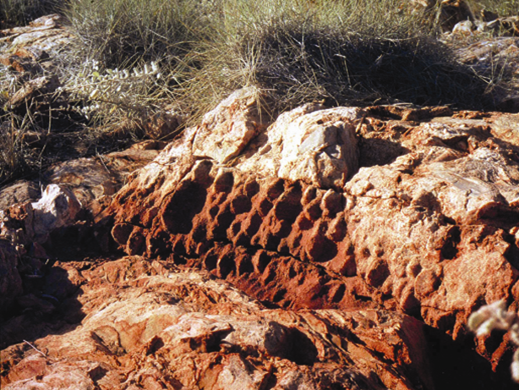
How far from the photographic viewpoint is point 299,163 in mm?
2666

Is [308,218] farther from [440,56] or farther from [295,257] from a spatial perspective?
[440,56]

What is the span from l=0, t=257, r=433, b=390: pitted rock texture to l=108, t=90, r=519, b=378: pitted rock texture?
22 cm

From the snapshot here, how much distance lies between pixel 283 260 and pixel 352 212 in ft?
1.42

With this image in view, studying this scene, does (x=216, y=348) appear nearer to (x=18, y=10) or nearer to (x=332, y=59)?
(x=332, y=59)

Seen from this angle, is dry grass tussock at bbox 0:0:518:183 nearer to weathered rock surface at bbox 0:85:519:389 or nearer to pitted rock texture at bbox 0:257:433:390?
weathered rock surface at bbox 0:85:519:389

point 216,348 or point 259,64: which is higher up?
point 259,64

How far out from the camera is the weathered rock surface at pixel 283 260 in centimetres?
196

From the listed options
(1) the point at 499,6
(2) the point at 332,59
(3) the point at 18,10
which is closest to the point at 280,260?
(2) the point at 332,59

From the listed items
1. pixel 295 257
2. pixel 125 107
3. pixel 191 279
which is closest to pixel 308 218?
pixel 295 257

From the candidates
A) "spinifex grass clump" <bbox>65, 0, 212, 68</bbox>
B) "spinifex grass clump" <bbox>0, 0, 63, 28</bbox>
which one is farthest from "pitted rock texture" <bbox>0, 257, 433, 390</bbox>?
"spinifex grass clump" <bbox>0, 0, 63, 28</bbox>

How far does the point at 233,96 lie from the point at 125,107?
1444mm

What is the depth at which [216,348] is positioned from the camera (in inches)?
76.4

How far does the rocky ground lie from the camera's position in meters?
1.97

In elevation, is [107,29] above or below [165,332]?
above
